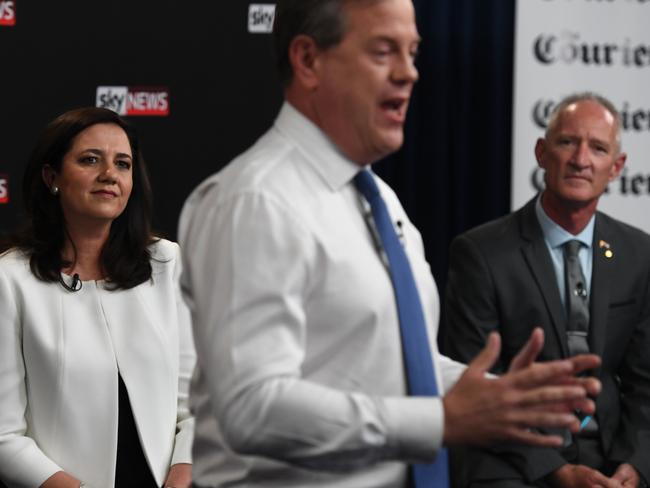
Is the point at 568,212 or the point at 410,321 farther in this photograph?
the point at 568,212

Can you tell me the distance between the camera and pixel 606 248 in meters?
2.87

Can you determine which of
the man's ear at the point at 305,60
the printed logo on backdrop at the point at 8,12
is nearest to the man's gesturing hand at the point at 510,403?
the man's ear at the point at 305,60

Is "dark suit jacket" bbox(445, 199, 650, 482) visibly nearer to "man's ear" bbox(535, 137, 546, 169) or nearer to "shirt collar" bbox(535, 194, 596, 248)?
"shirt collar" bbox(535, 194, 596, 248)

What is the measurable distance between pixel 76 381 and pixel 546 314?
121cm

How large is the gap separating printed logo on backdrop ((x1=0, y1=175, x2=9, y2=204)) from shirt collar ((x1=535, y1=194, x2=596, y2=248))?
235cm

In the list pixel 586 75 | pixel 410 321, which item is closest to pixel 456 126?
pixel 586 75

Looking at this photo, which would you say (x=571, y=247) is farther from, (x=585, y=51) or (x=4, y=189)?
(x=4, y=189)

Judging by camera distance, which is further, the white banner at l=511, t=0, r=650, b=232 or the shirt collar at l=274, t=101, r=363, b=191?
the white banner at l=511, t=0, r=650, b=232

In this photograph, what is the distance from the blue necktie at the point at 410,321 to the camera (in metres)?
1.50

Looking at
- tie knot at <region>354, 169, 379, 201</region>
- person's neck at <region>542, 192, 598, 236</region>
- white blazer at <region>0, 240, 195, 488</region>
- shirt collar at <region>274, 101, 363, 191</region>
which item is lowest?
white blazer at <region>0, 240, 195, 488</region>

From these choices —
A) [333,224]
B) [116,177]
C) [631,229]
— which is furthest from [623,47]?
[333,224]

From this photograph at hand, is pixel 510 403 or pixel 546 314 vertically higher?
pixel 510 403

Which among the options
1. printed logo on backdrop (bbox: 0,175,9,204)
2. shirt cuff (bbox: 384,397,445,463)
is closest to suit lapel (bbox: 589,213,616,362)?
shirt cuff (bbox: 384,397,445,463)

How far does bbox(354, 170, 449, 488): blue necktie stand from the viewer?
1.50m
